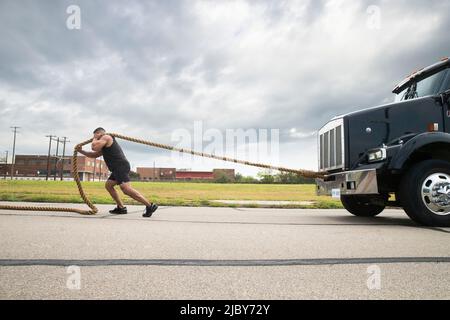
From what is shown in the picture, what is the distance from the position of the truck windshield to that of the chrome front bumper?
197cm

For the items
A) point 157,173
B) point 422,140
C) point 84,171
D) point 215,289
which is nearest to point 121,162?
point 215,289

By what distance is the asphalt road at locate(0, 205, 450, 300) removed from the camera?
174 centimetres

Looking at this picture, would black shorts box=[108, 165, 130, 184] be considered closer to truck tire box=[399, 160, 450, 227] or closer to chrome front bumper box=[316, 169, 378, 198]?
chrome front bumper box=[316, 169, 378, 198]

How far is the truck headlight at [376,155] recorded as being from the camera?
4.75 metres

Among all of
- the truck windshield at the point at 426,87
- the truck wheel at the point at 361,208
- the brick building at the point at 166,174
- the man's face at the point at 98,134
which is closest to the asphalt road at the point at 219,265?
the man's face at the point at 98,134

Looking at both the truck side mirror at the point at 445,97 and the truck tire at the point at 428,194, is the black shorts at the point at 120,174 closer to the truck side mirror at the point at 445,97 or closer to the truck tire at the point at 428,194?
the truck tire at the point at 428,194

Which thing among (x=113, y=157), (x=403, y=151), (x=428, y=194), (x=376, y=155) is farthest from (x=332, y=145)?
(x=113, y=157)

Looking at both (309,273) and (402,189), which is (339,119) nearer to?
(402,189)

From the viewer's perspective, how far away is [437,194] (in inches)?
175

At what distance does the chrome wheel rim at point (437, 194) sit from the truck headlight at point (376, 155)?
25.7 inches

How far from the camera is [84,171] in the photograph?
295 feet

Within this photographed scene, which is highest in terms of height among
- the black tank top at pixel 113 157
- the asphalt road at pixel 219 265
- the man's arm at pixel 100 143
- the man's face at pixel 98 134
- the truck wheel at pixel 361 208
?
the man's face at pixel 98 134

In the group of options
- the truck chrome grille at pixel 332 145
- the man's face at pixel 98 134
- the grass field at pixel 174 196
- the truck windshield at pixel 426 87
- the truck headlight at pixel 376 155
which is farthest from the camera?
the grass field at pixel 174 196
